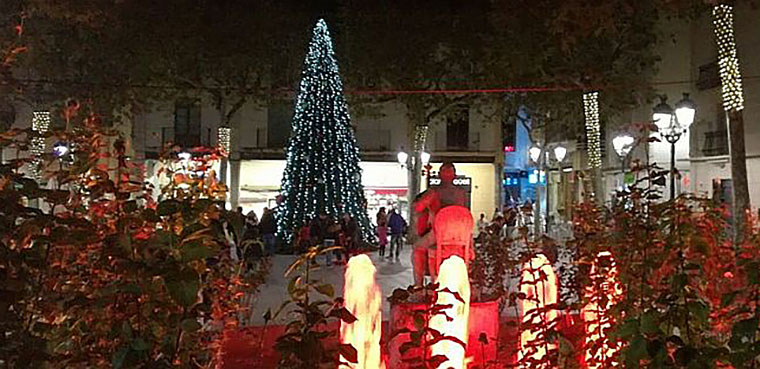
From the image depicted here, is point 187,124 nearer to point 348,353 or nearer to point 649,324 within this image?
point 348,353

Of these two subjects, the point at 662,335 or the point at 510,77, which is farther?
the point at 510,77

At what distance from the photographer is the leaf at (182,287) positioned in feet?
6.85

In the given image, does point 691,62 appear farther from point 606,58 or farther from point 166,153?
point 166,153

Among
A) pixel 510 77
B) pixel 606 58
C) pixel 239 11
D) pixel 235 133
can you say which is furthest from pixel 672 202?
pixel 235 133

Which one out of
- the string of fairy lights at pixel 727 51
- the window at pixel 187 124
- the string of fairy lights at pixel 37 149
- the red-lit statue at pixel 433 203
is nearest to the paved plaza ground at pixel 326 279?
the red-lit statue at pixel 433 203

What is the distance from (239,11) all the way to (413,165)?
368 inches

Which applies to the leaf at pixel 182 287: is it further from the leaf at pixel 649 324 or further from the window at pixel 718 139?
the window at pixel 718 139

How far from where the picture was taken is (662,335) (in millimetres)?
2396

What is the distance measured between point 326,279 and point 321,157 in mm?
11313

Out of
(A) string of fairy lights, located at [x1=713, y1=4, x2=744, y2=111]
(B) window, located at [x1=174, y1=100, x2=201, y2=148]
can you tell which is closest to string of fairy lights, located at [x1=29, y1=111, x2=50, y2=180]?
(A) string of fairy lights, located at [x1=713, y1=4, x2=744, y2=111]

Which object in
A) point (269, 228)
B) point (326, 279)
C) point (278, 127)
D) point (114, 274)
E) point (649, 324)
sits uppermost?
point (278, 127)

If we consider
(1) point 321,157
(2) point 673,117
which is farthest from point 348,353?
(1) point 321,157

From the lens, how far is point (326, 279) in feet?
44.2

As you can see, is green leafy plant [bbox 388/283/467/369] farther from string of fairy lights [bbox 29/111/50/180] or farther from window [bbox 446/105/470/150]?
window [bbox 446/105/470/150]
